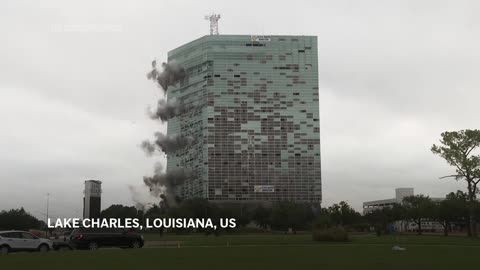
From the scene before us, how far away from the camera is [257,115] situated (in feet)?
600

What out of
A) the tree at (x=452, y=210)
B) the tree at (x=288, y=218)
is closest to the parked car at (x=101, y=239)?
the tree at (x=452, y=210)

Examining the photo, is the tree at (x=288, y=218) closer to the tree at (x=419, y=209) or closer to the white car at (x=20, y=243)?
the tree at (x=419, y=209)

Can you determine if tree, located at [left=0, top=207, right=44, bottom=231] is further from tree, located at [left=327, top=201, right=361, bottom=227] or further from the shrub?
the shrub

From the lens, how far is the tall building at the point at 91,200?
126m

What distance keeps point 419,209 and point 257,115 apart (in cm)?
8188

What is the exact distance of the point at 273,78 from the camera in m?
186

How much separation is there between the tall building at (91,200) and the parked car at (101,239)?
85397 millimetres

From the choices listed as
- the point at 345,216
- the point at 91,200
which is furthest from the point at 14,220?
the point at 345,216

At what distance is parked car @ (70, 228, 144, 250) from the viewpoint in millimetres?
42438

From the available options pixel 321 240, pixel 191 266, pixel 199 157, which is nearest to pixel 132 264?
pixel 191 266

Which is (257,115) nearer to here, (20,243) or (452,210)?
(452,210)

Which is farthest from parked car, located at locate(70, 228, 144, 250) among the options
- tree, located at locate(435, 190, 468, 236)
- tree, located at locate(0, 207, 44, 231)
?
tree, located at locate(0, 207, 44, 231)

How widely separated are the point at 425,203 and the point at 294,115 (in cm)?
8128

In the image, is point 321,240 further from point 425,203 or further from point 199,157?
point 199,157
